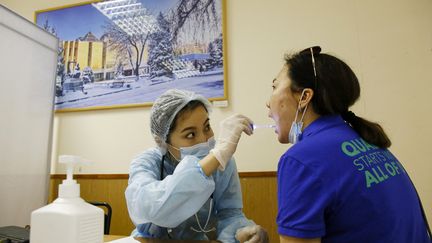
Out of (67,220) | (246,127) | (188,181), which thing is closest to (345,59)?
(246,127)

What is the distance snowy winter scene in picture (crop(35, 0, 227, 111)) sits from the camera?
2.05m

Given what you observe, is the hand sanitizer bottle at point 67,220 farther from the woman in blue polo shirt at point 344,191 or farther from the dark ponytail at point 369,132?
the dark ponytail at point 369,132

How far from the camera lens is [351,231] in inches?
26.2

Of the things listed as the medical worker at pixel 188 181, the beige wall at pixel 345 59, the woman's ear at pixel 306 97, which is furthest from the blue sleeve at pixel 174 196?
the beige wall at pixel 345 59

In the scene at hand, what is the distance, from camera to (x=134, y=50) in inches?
86.6

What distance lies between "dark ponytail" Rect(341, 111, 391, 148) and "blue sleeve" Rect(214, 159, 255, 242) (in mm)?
524

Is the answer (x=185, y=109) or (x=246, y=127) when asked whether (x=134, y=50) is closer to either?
(x=185, y=109)

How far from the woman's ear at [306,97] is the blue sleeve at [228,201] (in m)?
0.47

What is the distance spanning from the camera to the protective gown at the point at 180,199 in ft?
3.18

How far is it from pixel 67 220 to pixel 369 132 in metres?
0.75

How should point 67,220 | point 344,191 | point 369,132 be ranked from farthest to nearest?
1. point 369,132
2. point 344,191
3. point 67,220

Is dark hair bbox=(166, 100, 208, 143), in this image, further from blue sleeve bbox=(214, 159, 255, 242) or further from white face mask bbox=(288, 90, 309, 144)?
white face mask bbox=(288, 90, 309, 144)

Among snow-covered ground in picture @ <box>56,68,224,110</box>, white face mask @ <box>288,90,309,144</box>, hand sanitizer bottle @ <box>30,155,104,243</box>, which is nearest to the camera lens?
hand sanitizer bottle @ <box>30,155,104,243</box>

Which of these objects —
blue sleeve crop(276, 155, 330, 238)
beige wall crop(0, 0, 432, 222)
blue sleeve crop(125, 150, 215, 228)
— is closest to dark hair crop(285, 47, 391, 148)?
blue sleeve crop(276, 155, 330, 238)
